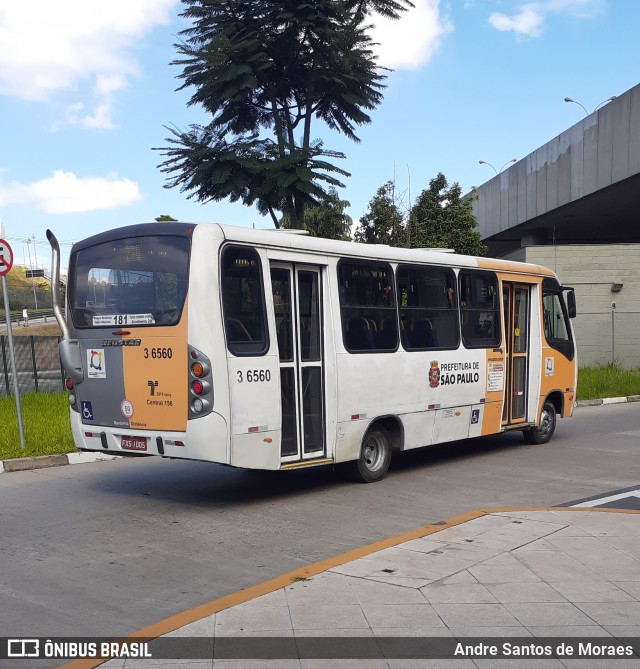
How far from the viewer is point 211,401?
7.94m

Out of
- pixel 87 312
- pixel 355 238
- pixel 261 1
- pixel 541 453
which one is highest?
pixel 261 1

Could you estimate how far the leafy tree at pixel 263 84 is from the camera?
20062 mm

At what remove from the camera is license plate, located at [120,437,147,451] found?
8328 mm

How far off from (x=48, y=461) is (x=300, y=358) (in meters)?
4.65

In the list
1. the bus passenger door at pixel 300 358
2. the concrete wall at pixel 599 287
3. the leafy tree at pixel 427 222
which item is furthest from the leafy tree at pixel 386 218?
the bus passenger door at pixel 300 358

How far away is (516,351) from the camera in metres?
12.8

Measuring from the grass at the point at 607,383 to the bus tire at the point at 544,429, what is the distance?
287 inches

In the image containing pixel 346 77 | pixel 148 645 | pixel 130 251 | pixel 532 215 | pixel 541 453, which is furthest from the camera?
pixel 532 215

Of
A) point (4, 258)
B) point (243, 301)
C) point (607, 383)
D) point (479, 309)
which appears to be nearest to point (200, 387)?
point (243, 301)

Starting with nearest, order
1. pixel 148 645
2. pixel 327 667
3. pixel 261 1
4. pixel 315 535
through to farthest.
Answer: pixel 327 667 < pixel 148 645 < pixel 315 535 < pixel 261 1

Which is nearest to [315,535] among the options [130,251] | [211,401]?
[211,401]

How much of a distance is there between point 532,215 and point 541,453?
20775mm

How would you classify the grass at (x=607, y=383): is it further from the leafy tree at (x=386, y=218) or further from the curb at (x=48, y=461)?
the curb at (x=48, y=461)

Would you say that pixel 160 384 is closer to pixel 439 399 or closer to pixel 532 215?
pixel 439 399
